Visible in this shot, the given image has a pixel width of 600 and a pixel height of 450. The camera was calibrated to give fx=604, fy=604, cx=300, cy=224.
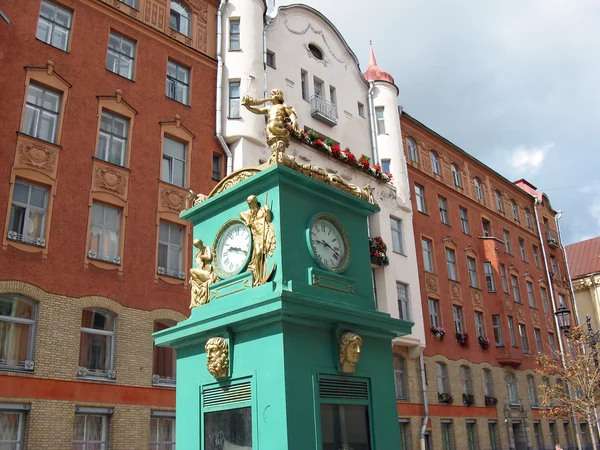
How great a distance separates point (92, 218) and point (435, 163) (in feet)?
79.8

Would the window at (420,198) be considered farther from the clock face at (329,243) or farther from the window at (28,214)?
the clock face at (329,243)

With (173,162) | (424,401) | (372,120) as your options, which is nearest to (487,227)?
(372,120)

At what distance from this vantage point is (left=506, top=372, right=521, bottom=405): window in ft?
120

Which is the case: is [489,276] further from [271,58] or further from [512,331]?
[271,58]

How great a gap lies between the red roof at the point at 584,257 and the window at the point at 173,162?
46.8 m

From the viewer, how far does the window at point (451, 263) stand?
115 ft

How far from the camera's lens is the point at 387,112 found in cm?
3300

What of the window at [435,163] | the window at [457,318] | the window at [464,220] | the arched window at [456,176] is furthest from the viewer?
the arched window at [456,176]

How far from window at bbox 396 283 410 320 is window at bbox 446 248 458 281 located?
5.59 meters

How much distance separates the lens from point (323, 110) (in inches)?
1148

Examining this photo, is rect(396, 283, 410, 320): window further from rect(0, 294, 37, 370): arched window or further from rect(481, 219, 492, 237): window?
rect(0, 294, 37, 370): arched window

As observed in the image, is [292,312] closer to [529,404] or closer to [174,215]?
[174,215]

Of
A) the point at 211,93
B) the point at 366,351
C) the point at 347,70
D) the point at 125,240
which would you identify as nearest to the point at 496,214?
the point at 347,70

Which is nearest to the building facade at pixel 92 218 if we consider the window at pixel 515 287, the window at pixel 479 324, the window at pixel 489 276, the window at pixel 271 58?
the window at pixel 271 58
